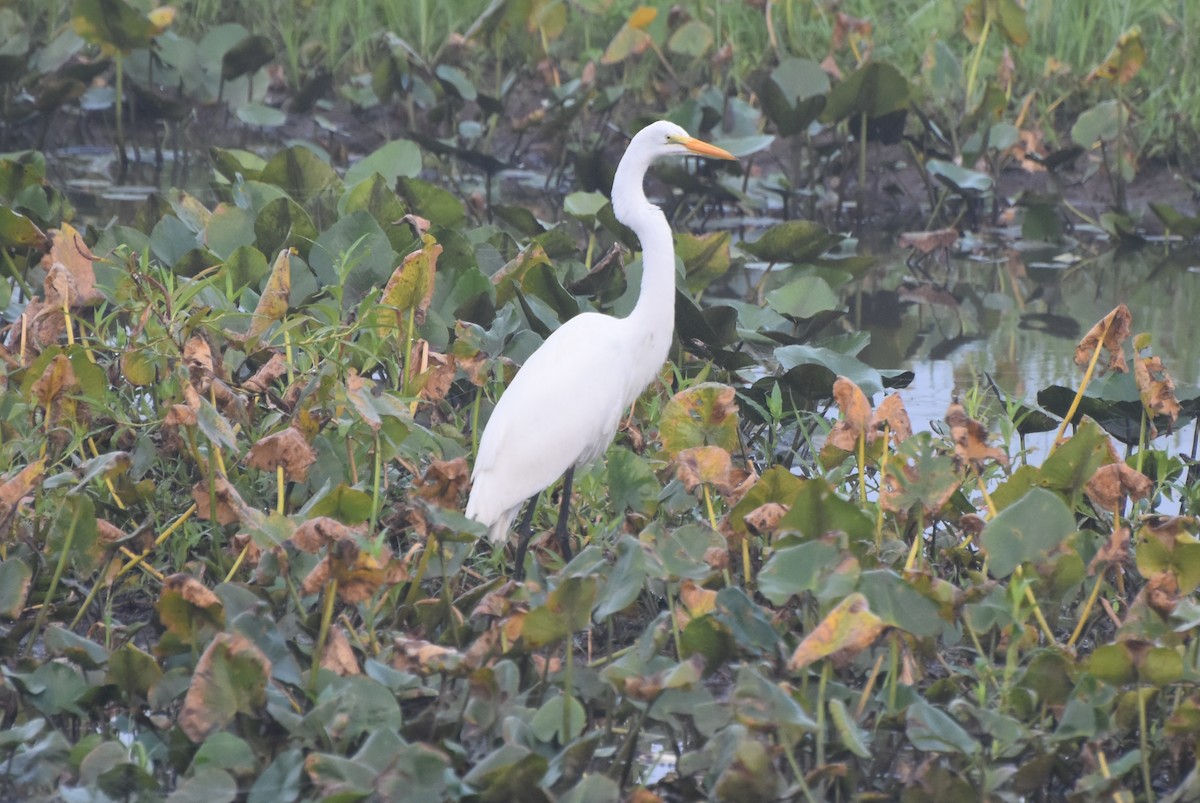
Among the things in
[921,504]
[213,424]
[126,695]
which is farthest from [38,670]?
[921,504]

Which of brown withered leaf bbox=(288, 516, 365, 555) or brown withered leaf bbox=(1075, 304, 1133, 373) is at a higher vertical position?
brown withered leaf bbox=(288, 516, 365, 555)

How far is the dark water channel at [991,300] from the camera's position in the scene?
4988 mm

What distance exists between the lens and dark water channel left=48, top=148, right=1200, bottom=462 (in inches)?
196

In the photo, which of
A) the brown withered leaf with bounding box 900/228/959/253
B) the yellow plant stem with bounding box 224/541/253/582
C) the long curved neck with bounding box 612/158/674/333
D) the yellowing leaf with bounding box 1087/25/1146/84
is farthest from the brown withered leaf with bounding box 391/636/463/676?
the yellowing leaf with bounding box 1087/25/1146/84

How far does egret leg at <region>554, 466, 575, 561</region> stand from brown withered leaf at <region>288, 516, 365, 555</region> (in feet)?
2.98

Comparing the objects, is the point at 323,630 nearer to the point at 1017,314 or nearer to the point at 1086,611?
the point at 1086,611

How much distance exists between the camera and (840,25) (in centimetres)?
724

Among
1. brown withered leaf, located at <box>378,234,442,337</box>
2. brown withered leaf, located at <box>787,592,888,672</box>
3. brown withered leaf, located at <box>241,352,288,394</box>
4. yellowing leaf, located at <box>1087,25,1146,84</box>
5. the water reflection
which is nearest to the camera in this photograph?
brown withered leaf, located at <box>787,592,888,672</box>

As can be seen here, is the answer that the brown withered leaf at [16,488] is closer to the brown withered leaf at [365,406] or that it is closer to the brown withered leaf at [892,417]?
the brown withered leaf at [365,406]

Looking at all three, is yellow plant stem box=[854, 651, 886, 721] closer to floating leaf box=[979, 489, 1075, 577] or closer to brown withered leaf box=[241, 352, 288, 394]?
floating leaf box=[979, 489, 1075, 577]

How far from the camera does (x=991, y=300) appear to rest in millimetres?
6102

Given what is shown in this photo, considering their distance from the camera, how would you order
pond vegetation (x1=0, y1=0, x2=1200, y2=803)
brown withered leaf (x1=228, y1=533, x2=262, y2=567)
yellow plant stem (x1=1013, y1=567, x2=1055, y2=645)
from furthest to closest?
brown withered leaf (x1=228, y1=533, x2=262, y2=567) → yellow plant stem (x1=1013, y1=567, x2=1055, y2=645) → pond vegetation (x1=0, y1=0, x2=1200, y2=803)

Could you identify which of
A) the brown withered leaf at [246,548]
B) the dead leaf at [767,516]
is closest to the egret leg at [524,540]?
the brown withered leaf at [246,548]

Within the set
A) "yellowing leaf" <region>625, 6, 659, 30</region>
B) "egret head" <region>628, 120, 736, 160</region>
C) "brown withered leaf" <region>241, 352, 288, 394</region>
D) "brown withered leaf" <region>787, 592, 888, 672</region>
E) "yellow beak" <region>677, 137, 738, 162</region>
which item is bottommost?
"yellowing leaf" <region>625, 6, 659, 30</region>
